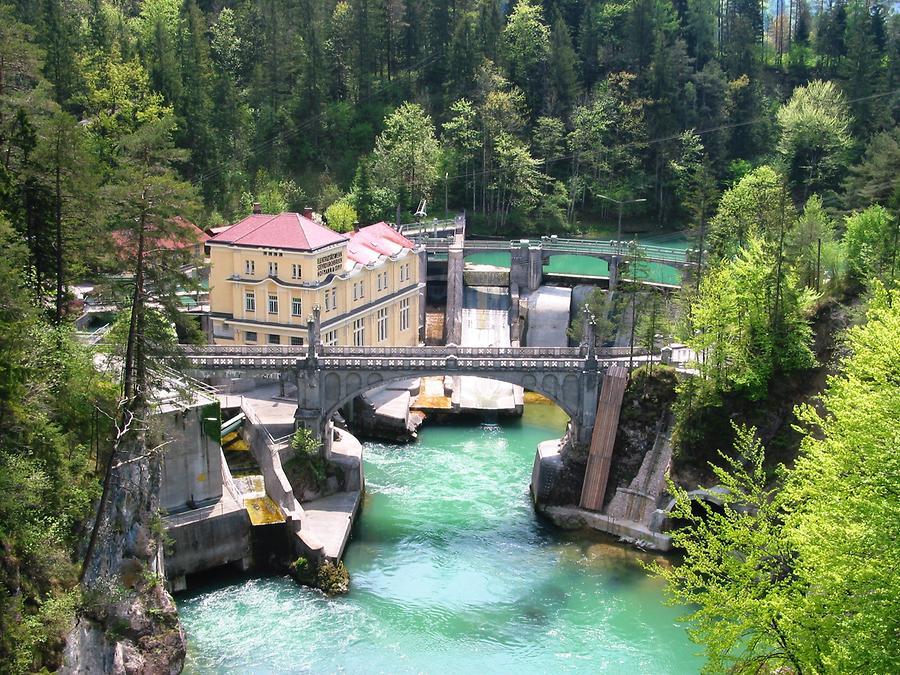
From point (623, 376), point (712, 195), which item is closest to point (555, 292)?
point (712, 195)

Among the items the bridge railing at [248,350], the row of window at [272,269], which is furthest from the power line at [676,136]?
the bridge railing at [248,350]

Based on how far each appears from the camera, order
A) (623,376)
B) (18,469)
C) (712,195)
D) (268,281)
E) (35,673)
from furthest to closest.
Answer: (712,195), (268,281), (623,376), (18,469), (35,673)

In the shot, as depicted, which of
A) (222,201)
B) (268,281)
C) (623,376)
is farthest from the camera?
(222,201)

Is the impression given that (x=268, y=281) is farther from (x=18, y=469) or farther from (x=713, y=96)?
(x=713, y=96)

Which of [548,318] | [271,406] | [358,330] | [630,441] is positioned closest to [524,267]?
Answer: [548,318]

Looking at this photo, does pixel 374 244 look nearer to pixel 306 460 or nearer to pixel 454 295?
pixel 454 295

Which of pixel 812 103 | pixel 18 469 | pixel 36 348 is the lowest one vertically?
pixel 18 469
